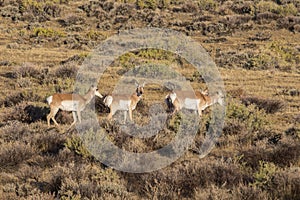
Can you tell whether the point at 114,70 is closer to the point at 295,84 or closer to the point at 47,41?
the point at 295,84

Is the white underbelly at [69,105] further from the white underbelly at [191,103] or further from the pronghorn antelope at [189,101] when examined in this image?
the white underbelly at [191,103]

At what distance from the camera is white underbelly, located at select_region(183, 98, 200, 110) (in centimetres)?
→ 1114

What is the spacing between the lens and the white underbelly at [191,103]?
11.1 m

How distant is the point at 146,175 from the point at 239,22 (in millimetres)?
27304

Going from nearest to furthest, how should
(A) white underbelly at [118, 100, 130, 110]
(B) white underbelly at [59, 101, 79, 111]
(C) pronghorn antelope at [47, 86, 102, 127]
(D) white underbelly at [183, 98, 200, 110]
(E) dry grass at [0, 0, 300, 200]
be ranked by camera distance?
(E) dry grass at [0, 0, 300, 200] < (C) pronghorn antelope at [47, 86, 102, 127] < (B) white underbelly at [59, 101, 79, 111] < (A) white underbelly at [118, 100, 130, 110] < (D) white underbelly at [183, 98, 200, 110]

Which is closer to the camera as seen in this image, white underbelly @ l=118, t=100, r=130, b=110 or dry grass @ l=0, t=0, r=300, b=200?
dry grass @ l=0, t=0, r=300, b=200

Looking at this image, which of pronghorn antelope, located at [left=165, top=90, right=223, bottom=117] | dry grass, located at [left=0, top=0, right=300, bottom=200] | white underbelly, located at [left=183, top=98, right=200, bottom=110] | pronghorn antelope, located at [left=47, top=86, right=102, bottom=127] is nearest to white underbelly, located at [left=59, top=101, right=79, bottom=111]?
pronghorn antelope, located at [left=47, top=86, right=102, bottom=127]

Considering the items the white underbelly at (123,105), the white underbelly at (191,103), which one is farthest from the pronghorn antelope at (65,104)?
the white underbelly at (191,103)

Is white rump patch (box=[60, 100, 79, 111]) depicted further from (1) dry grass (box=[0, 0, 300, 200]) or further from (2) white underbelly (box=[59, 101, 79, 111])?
(1) dry grass (box=[0, 0, 300, 200])

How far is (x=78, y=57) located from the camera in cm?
1977

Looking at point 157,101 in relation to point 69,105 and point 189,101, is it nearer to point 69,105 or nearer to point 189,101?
point 189,101

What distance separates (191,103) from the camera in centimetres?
1120

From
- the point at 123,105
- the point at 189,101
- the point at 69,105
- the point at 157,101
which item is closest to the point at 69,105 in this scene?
the point at 69,105

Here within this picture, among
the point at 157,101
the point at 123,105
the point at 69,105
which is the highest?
the point at 69,105
